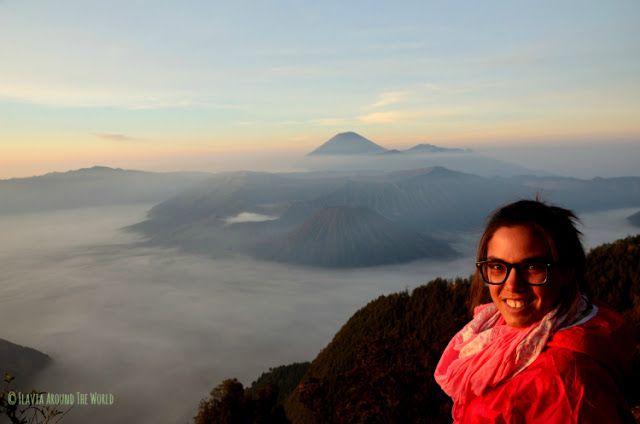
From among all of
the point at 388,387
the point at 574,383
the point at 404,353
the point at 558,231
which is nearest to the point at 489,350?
the point at 574,383

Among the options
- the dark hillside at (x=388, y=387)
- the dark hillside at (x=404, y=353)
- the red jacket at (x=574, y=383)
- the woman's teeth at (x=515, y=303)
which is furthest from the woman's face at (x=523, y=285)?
the dark hillside at (x=388, y=387)

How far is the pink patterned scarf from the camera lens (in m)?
2.24

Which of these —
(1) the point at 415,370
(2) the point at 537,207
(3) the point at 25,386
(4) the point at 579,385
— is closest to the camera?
(4) the point at 579,385

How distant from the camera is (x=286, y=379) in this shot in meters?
72.2

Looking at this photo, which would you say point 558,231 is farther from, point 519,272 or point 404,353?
point 404,353

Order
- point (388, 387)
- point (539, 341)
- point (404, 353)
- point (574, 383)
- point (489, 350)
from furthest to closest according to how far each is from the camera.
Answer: point (404, 353) < point (388, 387) < point (489, 350) < point (539, 341) < point (574, 383)

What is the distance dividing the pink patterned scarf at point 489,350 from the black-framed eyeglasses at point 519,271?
188 millimetres

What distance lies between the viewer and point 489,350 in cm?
255

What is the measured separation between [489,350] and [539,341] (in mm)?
365

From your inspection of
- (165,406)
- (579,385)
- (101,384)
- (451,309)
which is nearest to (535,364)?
(579,385)

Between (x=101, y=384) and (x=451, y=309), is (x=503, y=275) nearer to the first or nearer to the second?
(x=451, y=309)

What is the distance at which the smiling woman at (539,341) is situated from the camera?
1984 millimetres

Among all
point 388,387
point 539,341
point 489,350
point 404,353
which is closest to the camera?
point 539,341

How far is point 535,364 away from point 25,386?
191559 mm
